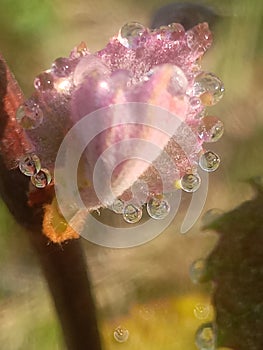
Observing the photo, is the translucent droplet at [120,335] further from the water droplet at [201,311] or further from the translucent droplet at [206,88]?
the translucent droplet at [206,88]

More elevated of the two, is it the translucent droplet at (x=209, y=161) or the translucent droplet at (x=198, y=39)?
the translucent droplet at (x=198, y=39)

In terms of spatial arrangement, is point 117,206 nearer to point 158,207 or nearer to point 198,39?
point 158,207

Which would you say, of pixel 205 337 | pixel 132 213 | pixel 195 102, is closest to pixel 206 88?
pixel 195 102

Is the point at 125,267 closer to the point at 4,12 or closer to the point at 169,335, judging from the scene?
A: the point at 169,335

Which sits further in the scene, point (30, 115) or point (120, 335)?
point (120, 335)

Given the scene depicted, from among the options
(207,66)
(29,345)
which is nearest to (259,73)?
(207,66)

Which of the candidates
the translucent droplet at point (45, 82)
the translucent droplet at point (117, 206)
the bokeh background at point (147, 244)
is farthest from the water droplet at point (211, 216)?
the translucent droplet at point (45, 82)
